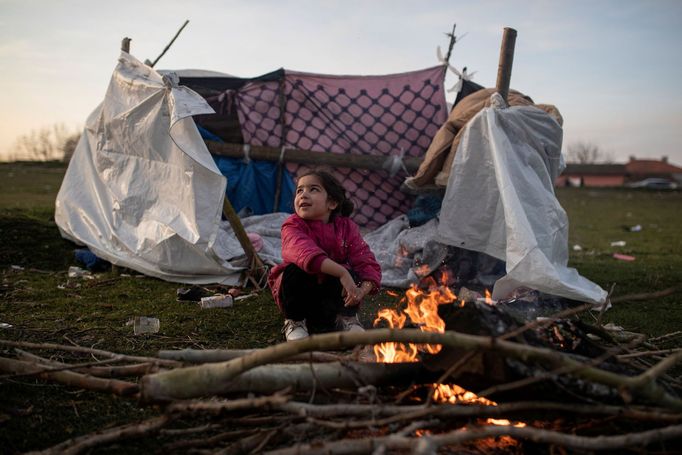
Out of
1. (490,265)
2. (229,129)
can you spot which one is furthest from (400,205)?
(229,129)

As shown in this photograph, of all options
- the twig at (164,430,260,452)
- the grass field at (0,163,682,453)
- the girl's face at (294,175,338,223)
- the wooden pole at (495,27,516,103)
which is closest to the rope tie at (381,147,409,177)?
the wooden pole at (495,27,516,103)

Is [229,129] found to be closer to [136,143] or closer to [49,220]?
[136,143]

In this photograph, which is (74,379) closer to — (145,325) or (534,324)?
(145,325)

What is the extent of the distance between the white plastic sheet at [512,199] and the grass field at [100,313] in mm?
689

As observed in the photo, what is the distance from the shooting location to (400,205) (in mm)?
6297

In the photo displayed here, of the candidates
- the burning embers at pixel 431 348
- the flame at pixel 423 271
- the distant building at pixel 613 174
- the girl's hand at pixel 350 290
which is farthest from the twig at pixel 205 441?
the distant building at pixel 613 174

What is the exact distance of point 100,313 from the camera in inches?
143

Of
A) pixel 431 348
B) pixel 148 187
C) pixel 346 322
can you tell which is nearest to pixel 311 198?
pixel 346 322

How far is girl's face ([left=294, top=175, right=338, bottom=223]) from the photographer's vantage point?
3160 mm

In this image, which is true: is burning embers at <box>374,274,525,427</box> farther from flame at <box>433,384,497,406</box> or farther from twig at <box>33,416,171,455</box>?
twig at <box>33,416,171,455</box>

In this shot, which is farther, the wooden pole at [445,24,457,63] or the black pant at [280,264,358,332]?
the wooden pole at [445,24,457,63]

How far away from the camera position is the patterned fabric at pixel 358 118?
20.6 ft

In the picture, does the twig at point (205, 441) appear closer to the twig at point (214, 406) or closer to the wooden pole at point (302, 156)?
the twig at point (214, 406)

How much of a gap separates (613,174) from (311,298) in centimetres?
5249
